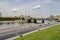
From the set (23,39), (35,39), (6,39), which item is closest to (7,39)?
(6,39)

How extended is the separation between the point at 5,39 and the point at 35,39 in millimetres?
6176

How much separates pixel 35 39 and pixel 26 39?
1.90 metres

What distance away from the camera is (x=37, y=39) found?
29.6m

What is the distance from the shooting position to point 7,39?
2861 cm

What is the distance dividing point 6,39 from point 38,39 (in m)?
6.63

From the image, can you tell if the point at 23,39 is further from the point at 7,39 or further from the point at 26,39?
the point at 7,39

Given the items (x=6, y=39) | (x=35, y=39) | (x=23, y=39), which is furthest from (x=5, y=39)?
(x=35, y=39)

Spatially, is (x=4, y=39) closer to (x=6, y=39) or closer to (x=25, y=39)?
(x=6, y=39)

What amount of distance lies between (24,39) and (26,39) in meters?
0.42

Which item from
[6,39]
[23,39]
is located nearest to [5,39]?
[6,39]

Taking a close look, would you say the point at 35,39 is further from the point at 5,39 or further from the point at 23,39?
the point at 5,39

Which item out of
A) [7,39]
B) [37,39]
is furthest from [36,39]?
[7,39]

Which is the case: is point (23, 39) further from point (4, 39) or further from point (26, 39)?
point (4, 39)

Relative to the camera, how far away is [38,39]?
1169 inches
